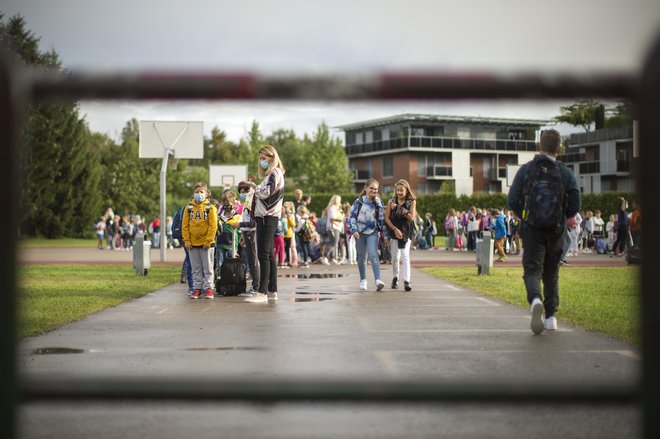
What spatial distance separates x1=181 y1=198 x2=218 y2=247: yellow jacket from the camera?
13406mm

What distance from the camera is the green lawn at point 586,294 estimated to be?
9359 mm

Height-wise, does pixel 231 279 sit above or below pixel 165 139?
below

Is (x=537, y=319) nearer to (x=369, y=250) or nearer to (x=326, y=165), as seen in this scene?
(x=369, y=250)

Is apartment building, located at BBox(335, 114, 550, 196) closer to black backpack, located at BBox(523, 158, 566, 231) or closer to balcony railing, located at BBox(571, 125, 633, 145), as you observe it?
balcony railing, located at BBox(571, 125, 633, 145)

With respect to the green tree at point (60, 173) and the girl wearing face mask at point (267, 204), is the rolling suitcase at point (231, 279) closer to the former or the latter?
the girl wearing face mask at point (267, 204)

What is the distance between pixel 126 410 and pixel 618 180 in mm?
88109

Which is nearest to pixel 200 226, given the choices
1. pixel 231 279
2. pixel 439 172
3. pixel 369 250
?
pixel 231 279

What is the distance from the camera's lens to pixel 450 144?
9469cm

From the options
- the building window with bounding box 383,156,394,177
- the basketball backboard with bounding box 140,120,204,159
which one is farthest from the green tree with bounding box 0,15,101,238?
the building window with bounding box 383,156,394,177

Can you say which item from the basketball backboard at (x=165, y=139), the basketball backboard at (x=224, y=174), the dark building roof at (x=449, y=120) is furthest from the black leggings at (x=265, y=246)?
the dark building roof at (x=449, y=120)

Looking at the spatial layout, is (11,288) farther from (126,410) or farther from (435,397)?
(126,410)

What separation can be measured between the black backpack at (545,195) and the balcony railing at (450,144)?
84.7 metres

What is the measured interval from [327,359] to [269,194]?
5754 mm

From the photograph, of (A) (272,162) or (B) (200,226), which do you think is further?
(B) (200,226)
